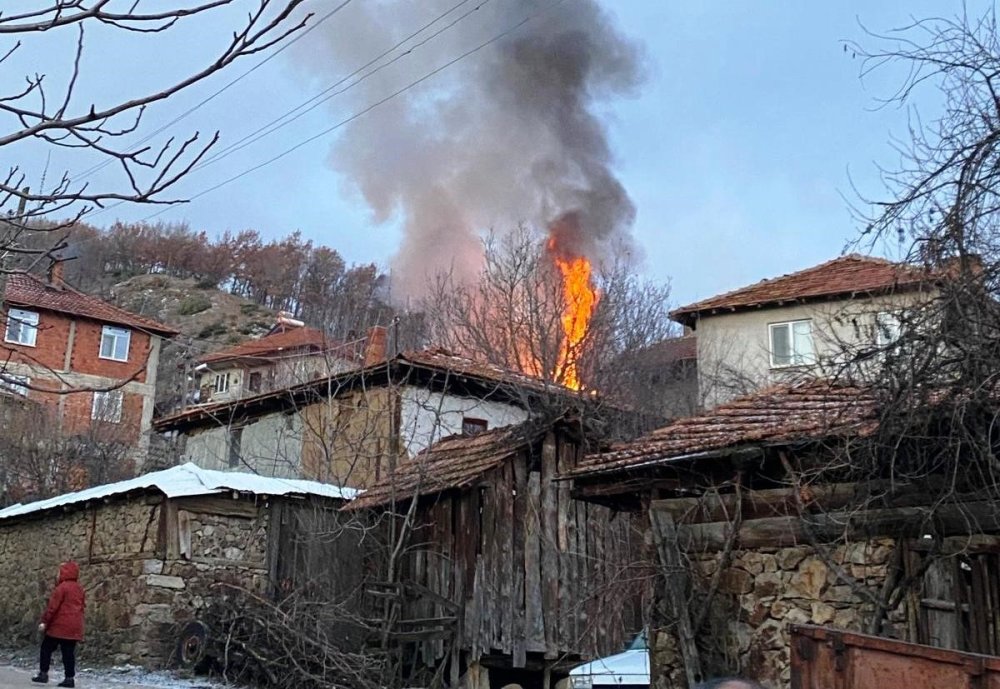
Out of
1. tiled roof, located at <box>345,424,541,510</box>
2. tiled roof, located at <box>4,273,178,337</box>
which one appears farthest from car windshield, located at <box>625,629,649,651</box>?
tiled roof, located at <box>4,273,178,337</box>

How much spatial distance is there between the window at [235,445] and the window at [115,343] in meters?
21.4

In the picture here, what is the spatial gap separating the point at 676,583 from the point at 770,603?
102 centimetres

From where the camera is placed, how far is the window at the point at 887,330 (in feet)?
28.0

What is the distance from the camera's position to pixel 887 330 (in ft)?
28.7

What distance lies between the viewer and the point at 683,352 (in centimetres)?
3594

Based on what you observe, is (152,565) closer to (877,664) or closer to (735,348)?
(877,664)

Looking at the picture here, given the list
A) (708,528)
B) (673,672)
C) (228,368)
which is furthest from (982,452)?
(228,368)

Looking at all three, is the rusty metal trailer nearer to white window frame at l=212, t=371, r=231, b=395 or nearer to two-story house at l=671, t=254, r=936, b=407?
two-story house at l=671, t=254, r=936, b=407

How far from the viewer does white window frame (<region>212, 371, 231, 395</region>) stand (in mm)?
54438

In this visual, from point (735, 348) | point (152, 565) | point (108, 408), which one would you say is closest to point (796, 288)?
point (735, 348)

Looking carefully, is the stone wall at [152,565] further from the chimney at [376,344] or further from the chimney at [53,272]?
the chimney at [376,344]

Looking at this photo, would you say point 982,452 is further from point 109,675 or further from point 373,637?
point 109,675

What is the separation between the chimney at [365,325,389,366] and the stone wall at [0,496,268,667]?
11.7 metres

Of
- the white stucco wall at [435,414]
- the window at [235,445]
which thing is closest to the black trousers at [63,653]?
the white stucco wall at [435,414]
